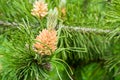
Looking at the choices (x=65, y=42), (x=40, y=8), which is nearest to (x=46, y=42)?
(x=40, y=8)

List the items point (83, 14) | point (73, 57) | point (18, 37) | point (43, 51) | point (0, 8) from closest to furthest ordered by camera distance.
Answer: point (43, 51) → point (18, 37) → point (0, 8) → point (83, 14) → point (73, 57)

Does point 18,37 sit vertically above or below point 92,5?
below

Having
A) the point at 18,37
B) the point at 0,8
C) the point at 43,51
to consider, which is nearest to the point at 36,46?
the point at 43,51

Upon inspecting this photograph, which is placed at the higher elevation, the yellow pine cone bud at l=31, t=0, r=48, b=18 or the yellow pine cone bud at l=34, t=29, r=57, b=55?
the yellow pine cone bud at l=31, t=0, r=48, b=18

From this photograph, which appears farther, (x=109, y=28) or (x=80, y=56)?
(x=80, y=56)

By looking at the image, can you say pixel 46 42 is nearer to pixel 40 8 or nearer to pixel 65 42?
pixel 40 8

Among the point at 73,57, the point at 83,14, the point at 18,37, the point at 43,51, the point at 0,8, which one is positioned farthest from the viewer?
the point at 73,57

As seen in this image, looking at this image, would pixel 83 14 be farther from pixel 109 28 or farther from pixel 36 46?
pixel 36 46

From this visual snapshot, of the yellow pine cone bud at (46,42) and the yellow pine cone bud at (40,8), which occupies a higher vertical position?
the yellow pine cone bud at (40,8)
